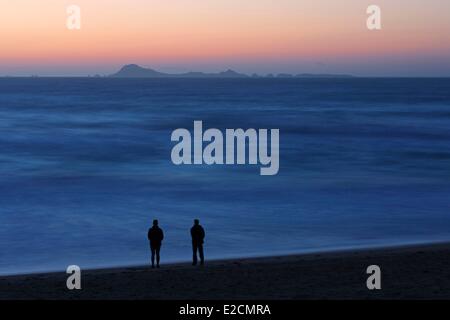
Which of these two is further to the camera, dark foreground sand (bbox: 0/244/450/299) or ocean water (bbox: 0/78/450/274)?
ocean water (bbox: 0/78/450/274)

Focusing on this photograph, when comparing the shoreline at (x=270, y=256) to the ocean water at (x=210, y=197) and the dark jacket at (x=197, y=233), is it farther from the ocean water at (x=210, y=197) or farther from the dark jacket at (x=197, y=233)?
the dark jacket at (x=197, y=233)

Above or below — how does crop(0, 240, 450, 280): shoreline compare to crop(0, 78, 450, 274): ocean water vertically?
below

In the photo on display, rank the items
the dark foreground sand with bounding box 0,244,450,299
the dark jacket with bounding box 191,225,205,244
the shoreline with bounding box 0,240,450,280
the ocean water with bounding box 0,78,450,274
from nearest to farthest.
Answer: the dark foreground sand with bounding box 0,244,450,299 < the dark jacket with bounding box 191,225,205,244 < the shoreline with bounding box 0,240,450,280 < the ocean water with bounding box 0,78,450,274

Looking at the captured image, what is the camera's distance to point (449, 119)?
91.4 meters

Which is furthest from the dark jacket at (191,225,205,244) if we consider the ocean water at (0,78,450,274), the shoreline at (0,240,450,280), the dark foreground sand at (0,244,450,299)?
the ocean water at (0,78,450,274)

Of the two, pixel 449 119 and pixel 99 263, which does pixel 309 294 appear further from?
pixel 449 119

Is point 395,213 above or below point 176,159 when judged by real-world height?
below

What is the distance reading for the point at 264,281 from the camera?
15016mm

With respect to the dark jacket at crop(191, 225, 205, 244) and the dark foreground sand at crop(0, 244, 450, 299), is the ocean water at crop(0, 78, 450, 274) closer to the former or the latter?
the dark jacket at crop(191, 225, 205, 244)

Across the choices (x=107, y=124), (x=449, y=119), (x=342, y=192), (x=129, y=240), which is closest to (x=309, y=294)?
(x=129, y=240)

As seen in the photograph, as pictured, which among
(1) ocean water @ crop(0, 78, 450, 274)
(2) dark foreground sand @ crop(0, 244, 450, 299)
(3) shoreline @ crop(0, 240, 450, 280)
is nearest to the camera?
(2) dark foreground sand @ crop(0, 244, 450, 299)

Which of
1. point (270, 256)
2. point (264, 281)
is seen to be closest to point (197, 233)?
point (264, 281)

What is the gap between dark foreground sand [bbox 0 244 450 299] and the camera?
13.7 meters
